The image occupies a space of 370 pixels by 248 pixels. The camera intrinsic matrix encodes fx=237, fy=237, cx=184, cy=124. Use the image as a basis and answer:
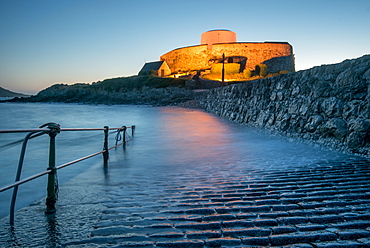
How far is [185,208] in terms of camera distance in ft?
9.25

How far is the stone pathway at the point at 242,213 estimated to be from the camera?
210 cm

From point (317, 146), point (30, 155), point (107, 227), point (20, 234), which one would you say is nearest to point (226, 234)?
point (107, 227)

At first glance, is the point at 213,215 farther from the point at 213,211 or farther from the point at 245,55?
the point at 245,55

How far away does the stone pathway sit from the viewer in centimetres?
210

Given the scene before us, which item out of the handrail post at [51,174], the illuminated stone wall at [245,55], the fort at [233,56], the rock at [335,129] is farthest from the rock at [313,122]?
the illuminated stone wall at [245,55]

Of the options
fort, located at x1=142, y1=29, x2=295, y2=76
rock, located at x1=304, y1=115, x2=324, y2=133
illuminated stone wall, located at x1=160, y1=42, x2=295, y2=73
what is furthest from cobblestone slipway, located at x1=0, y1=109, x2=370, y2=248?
illuminated stone wall, located at x1=160, y1=42, x2=295, y2=73

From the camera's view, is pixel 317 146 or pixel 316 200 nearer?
pixel 316 200

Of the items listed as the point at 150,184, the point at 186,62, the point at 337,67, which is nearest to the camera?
the point at 150,184

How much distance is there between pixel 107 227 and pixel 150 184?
66.0 inches

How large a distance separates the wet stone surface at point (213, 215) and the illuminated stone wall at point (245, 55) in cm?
6108

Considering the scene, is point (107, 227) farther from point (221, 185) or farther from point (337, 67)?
point (337, 67)

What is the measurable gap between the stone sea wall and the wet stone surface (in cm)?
186

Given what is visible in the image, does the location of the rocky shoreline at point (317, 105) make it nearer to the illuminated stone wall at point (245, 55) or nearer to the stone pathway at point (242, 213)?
the stone pathway at point (242, 213)

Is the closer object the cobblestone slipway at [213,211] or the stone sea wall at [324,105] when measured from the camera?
the cobblestone slipway at [213,211]
